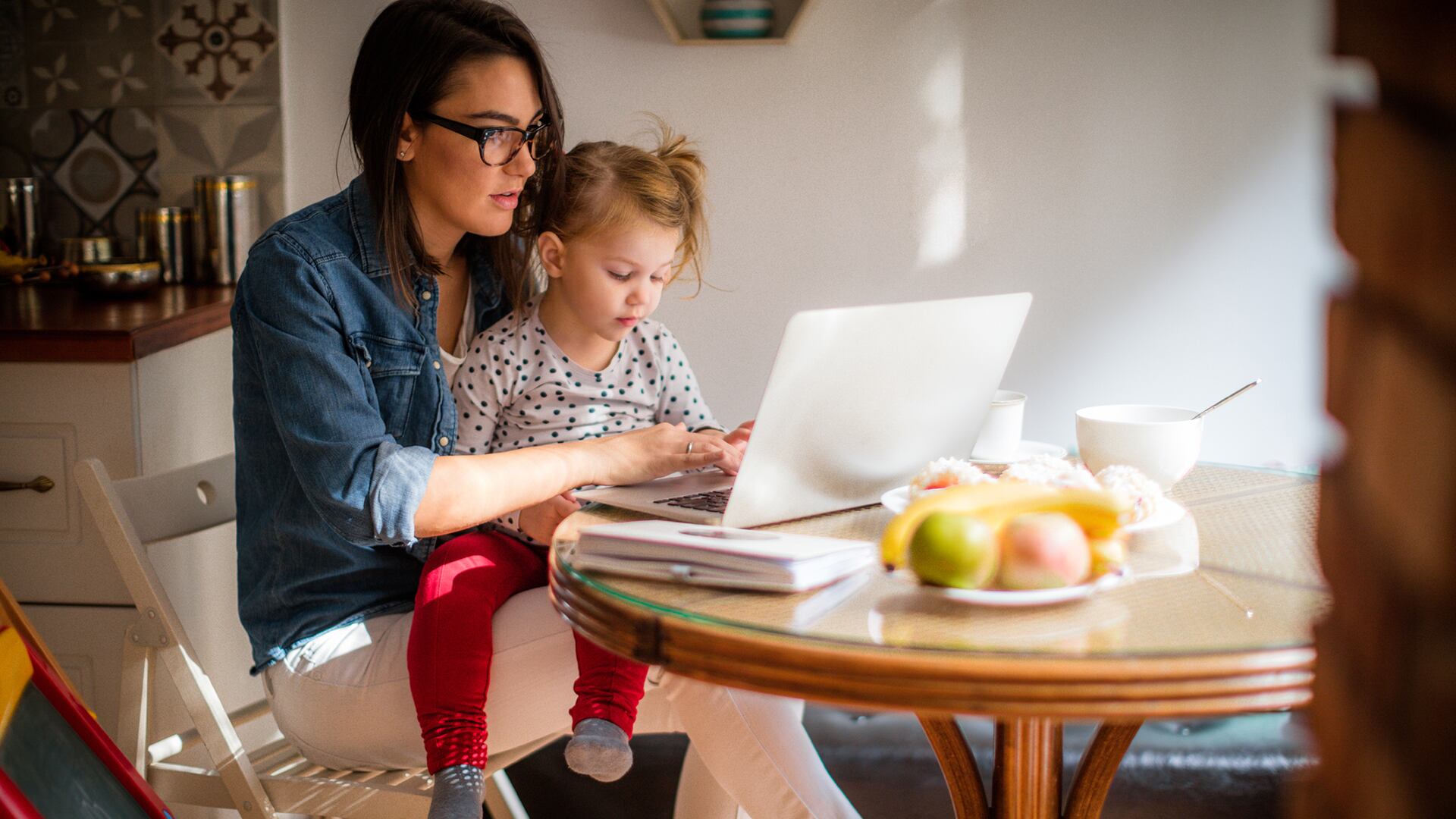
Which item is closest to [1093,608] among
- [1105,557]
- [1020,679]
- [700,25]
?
[1105,557]

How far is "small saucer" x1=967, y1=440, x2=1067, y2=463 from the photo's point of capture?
1.52 metres

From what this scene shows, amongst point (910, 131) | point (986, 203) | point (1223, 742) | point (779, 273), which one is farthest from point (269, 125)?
point (1223, 742)

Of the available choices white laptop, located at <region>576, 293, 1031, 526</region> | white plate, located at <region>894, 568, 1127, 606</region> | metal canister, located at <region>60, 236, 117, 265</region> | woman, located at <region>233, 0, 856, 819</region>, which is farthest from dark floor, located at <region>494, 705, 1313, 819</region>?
white plate, located at <region>894, 568, 1127, 606</region>

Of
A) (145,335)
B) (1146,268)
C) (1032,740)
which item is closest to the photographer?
(1032,740)

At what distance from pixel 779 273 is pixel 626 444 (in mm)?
1105

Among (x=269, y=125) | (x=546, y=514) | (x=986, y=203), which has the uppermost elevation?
(x=269, y=125)

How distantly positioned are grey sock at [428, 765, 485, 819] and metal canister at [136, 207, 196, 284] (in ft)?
5.11

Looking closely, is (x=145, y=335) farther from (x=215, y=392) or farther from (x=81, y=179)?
(x=81, y=179)

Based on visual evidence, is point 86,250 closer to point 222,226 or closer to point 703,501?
point 222,226

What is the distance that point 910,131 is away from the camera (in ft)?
7.82

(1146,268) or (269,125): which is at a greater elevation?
(269,125)

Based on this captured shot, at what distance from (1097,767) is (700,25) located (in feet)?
5.35

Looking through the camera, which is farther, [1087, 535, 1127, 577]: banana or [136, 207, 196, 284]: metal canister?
[136, 207, 196, 284]: metal canister

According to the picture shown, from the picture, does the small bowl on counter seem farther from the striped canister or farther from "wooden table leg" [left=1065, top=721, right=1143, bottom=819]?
"wooden table leg" [left=1065, top=721, right=1143, bottom=819]
